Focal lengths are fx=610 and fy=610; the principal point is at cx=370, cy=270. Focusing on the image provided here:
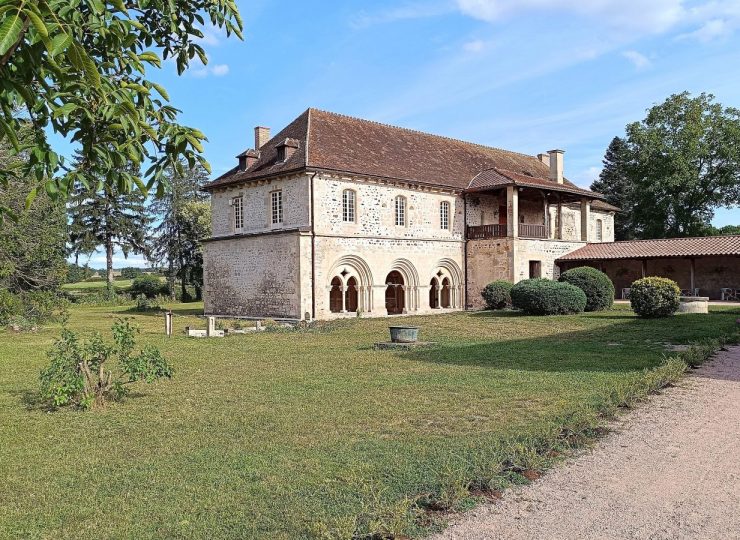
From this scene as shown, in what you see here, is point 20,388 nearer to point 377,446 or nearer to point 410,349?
point 377,446

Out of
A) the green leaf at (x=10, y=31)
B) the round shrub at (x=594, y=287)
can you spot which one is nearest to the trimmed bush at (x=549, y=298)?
the round shrub at (x=594, y=287)

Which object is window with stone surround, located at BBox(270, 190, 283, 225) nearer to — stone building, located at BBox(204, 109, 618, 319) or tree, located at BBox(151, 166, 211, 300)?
stone building, located at BBox(204, 109, 618, 319)

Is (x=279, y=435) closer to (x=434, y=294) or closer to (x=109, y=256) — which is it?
(x=434, y=294)

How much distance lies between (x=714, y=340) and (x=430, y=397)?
852cm

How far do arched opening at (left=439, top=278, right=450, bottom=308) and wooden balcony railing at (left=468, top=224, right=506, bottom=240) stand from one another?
2.47m

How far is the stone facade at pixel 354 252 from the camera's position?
24.4 metres

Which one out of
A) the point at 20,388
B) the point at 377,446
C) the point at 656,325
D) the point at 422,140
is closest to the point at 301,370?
the point at 20,388

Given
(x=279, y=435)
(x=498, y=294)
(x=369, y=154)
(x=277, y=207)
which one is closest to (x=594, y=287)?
(x=498, y=294)

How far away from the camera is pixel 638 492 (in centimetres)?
484

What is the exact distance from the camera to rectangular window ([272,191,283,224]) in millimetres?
25328

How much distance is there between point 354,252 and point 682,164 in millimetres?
27540

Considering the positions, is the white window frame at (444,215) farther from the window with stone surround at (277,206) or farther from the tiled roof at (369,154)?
the window with stone surround at (277,206)

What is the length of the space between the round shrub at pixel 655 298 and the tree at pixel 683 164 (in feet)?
78.5

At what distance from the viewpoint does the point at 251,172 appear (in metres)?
26.8
